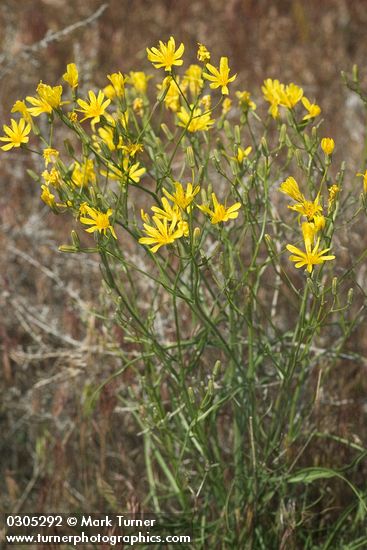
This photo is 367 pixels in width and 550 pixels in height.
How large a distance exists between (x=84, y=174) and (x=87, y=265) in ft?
3.98

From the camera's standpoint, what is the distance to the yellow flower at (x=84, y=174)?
1589 millimetres

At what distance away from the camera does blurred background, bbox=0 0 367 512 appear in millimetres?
2197

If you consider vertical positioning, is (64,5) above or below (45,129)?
above

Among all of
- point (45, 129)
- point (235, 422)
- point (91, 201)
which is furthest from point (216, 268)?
point (45, 129)

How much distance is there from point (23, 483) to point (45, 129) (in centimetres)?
183

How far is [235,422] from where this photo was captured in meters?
1.88

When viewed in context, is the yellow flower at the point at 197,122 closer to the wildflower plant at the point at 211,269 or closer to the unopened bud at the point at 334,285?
the wildflower plant at the point at 211,269

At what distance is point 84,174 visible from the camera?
1.58m

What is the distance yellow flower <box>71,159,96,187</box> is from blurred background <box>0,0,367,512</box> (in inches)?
12.3

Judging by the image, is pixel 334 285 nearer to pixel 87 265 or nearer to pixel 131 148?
pixel 131 148

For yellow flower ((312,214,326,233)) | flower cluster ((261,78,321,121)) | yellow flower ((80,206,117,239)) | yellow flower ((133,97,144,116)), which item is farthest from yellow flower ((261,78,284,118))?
yellow flower ((80,206,117,239))

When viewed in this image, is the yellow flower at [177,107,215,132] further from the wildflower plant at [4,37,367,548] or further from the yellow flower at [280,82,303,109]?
the yellow flower at [280,82,303,109]

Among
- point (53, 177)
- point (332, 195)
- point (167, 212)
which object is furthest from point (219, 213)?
point (53, 177)

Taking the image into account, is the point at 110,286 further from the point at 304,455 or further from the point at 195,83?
the point at 304,455
